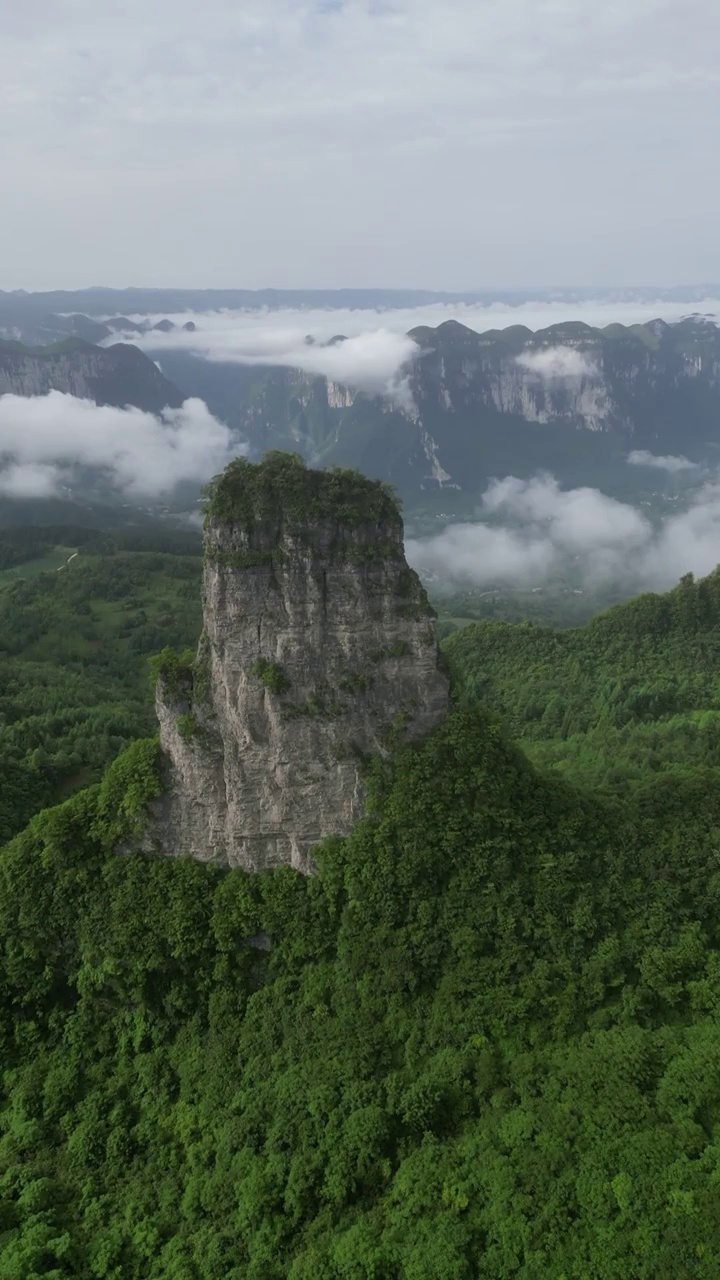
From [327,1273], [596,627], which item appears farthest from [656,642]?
[327,1273]

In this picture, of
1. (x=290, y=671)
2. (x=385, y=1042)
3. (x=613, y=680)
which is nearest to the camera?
(x=385, y=1042)

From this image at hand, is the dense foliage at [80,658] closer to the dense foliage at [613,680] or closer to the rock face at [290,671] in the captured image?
the rock face at [290,671]

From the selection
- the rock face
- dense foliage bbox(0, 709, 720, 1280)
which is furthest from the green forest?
the rock face

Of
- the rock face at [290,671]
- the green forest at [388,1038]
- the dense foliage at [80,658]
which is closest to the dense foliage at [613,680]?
the green forest at [388,1038]

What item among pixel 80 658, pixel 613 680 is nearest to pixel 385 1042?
pixel 613 680

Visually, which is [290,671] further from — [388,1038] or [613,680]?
[613,680]

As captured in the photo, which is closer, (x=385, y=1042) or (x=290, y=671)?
(x=385, y=1042)
